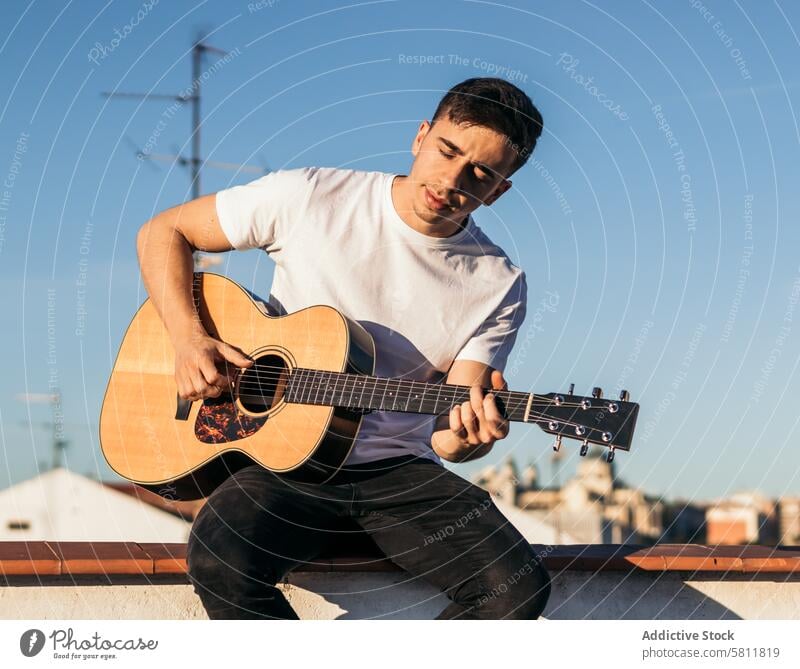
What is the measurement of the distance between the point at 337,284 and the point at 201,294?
0.52 metres

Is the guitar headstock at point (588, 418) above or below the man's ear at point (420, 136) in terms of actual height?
below

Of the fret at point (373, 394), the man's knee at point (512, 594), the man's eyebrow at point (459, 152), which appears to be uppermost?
the man's eyebrow at point (459, 152)

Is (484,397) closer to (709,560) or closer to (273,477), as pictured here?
(273,477)

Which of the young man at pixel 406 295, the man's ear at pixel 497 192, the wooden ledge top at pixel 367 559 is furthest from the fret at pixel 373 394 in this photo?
the man's ear at pixel 497 192

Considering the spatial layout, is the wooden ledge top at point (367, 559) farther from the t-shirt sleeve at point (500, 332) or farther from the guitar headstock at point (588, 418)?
the t-shirt sleeve at point (500, 332)

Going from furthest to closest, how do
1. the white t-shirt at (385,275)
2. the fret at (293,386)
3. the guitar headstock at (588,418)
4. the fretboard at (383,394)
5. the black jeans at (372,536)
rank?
1. the white t-shirt at (385,275)
2. the fret at (293,386)
3. the fretboard at (383,394)
4. the guitar headstock at (588,418)
5. the black jeans at (372,536)

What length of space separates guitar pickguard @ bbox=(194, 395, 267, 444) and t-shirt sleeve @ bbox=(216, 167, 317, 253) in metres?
0.51

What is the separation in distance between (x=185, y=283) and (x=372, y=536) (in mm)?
1056

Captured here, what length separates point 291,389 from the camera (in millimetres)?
3266

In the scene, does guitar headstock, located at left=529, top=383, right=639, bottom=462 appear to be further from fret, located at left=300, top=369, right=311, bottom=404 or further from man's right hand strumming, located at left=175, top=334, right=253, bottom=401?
man's right hand strumming, located at left=175, top=334, right=253, bottom=401

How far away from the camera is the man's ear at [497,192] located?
3.42 metres

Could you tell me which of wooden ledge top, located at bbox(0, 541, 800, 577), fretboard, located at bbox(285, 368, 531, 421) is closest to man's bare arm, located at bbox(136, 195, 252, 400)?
fretboard, located at bbox(285, 368, 531, 421)

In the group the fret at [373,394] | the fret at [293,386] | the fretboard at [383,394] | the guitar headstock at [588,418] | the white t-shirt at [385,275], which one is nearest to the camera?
the guitar headstock at [588,418]

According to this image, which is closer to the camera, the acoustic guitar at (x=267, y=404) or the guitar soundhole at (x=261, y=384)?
the acoustic guitar at (x=267, y=404)
